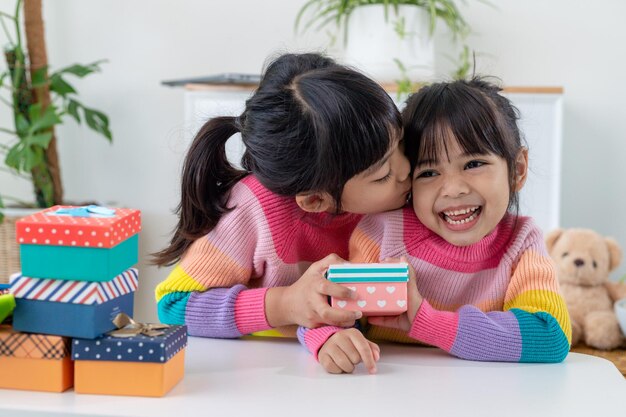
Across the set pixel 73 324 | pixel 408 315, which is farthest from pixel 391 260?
pixel 73 324

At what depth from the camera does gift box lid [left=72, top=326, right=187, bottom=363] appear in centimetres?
74

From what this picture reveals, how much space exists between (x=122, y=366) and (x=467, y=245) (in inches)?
18.8

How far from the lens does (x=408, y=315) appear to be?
93 cm

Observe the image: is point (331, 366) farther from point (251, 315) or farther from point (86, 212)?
point (86, 212)

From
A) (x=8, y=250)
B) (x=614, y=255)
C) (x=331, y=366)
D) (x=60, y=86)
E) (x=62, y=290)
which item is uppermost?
(x=60, y=86)

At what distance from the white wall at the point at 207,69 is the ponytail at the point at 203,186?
987 mm

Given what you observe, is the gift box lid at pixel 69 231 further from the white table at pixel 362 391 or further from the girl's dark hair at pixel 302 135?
the girl's dark hair at pixel 302 135

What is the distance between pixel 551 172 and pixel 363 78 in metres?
1.07

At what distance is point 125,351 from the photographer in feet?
2.43

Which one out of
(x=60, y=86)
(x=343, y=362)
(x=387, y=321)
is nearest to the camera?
(x=343, y=362)

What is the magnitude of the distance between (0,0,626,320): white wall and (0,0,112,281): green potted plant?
129 mm

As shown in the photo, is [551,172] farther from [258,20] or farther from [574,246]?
[258,20]

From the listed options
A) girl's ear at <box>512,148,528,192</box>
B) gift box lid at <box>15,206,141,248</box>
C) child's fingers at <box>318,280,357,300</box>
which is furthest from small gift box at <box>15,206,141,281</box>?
girl's ear at <box>512,148,528,192</box>

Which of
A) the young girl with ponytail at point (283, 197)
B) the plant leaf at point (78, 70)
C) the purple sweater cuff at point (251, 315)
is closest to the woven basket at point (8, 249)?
the plant leaf at point (78, 70)
